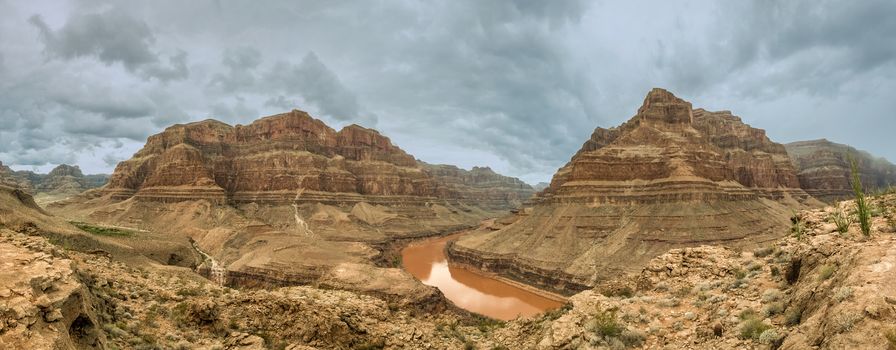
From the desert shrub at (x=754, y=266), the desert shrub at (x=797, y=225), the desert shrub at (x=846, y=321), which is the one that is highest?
the desert shrub at (x=797, y=225)

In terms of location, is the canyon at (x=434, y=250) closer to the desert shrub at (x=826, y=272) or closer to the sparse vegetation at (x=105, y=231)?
the desert shrub at (x=826, y=272)

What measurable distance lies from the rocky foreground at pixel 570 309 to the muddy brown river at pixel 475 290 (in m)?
18.2

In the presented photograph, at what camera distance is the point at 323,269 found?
145 ft

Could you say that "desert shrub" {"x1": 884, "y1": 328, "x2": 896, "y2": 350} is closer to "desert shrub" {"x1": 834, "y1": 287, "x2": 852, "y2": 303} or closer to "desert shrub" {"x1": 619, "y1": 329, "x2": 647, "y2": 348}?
"desert shrub" {"x1": 834, "y1": 287, "x2": 852, "y2": 303}

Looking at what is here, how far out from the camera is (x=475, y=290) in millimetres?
52375

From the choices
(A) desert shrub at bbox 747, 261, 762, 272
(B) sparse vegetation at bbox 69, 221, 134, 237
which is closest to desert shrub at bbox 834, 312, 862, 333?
(A) desert shrub at bbox 747, 261, 762, 272

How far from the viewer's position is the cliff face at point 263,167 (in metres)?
91.2

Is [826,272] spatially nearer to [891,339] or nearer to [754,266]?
[891,339]

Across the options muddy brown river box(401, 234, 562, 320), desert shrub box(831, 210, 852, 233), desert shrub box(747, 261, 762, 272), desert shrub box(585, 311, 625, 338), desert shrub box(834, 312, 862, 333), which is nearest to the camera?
desert shrub box(834, 312, 862, 333)

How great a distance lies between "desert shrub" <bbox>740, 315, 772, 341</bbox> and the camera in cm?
797

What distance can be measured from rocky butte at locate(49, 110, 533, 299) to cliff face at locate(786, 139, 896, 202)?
8973 centimetres

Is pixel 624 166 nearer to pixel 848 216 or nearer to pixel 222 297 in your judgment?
pixel 848 216

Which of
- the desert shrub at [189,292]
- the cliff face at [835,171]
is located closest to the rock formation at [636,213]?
the cliff face at [835,171]

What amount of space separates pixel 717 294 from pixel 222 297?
15391 millimetres
